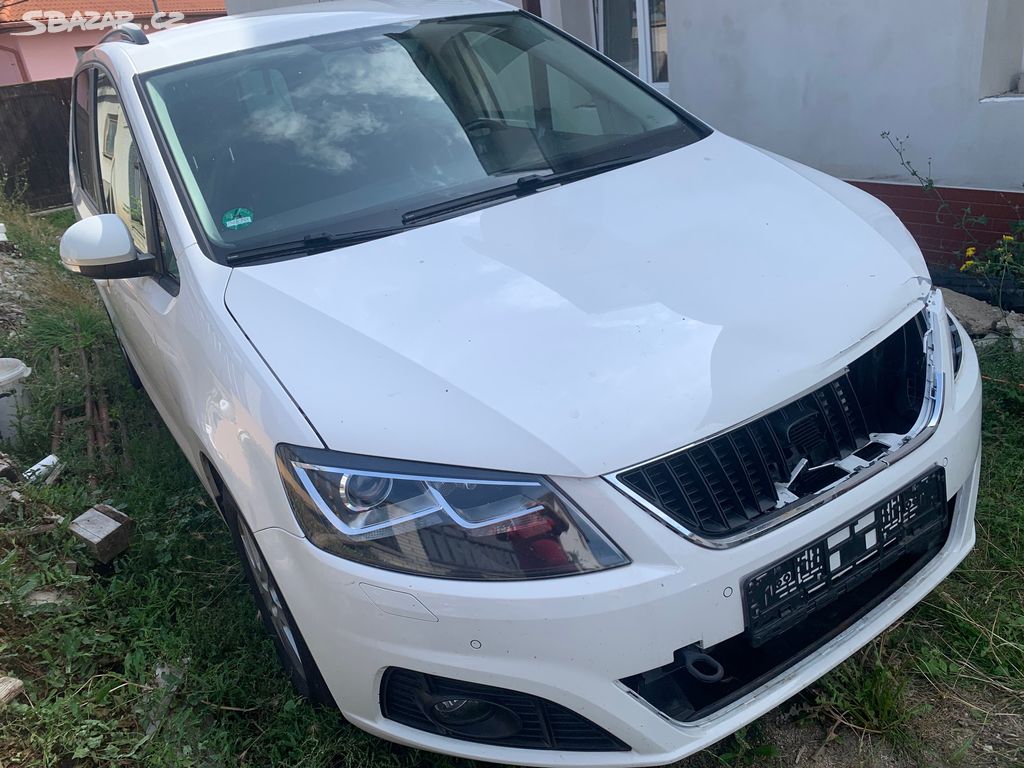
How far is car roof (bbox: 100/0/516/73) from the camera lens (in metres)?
2.93

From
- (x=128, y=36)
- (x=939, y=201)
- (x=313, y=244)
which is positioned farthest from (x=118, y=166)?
(x=939, y=201)

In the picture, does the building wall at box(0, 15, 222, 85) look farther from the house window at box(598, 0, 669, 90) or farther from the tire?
the tire

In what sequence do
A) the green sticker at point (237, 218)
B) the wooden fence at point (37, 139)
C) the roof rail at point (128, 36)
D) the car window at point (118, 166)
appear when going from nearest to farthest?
the green sticker at point (237, 218) → the car window at point (118, 166) → the roof rail at point (128, 36) → the wooden fence at point (37, 139)

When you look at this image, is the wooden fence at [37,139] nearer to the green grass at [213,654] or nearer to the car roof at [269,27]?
the car roof at [269,27]

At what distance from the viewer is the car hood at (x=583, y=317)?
1723 mm

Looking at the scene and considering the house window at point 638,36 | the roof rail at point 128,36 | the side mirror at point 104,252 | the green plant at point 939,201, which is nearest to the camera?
the side mirror at point 104,252

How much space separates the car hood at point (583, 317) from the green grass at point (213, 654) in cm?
90

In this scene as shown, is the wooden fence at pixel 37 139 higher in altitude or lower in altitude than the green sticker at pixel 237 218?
lower

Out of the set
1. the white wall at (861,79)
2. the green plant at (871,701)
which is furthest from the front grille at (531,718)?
the white wall at (861,79)

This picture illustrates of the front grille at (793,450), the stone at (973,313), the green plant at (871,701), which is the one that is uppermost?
the front grille at (793,450)

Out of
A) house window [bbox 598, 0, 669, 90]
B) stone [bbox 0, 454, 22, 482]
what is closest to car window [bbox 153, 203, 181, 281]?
stone [bbox 0, 454, 22, 482]

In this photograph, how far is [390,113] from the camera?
281cm

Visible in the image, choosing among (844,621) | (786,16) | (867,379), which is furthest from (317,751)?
(786,16)

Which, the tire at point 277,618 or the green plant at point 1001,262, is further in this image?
the green plant at point 1001,262
